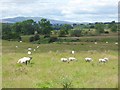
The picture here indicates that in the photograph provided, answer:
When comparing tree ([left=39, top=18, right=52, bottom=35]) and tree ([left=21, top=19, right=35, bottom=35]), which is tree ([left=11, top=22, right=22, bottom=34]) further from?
tree ([left=39, top=18, right=52, bottom=35])

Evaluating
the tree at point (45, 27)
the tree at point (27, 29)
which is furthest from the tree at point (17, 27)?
the tree at point (45, 27)

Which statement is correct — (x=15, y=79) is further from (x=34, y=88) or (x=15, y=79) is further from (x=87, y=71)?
(x=87, y=71)

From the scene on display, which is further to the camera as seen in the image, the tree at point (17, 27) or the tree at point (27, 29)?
the tree at point (17, 27)

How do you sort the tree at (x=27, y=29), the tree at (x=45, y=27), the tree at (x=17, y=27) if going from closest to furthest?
the tree at (x=27, y=29)
the tree at (x=17, y=27)
the tree at (x=45, y=27)

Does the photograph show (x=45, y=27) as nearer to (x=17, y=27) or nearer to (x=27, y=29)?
(x=27, y=29)

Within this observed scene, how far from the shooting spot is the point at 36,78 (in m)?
17.3

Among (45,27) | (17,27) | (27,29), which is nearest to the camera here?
(27,29)

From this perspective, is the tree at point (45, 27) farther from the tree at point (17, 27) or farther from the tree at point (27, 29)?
the tree at point (17, 27)

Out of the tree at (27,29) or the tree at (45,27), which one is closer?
the tree at (27,29)

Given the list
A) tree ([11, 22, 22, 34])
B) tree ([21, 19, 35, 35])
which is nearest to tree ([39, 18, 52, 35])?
tree ([21, 19, 35, 35])

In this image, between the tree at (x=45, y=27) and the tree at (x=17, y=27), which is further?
the tree at (x=45, y=27)

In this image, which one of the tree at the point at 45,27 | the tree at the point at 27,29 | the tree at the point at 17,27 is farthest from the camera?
the tree at the point at 45,27

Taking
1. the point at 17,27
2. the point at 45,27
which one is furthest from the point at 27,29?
the point at 45,27

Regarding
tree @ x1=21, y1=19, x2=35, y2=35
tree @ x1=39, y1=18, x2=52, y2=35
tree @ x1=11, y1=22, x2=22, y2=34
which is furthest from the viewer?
tree @ x1=39, y1=18, x2=52, y2=35
